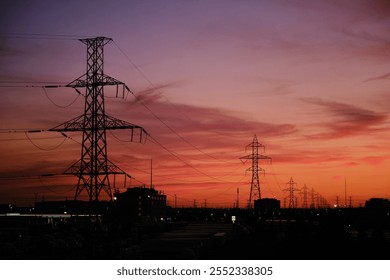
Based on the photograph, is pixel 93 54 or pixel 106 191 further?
pixel 93 54

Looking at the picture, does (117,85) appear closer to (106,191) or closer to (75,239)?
(106,191)

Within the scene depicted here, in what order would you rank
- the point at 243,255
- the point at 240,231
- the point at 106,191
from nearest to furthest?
the point at 243,255
the point at 106,191
the point at 240,231

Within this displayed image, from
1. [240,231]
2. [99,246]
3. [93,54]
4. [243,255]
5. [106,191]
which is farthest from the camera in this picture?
[240,231]

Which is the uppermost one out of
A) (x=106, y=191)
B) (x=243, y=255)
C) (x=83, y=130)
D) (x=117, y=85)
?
A: (x=117, y=85)

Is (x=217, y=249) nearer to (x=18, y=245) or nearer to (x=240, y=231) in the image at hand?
(x=18, y=245)

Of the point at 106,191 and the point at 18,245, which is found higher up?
the point at 106,191
